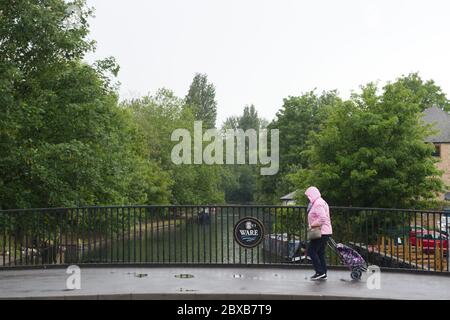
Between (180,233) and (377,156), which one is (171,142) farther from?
(180,233)

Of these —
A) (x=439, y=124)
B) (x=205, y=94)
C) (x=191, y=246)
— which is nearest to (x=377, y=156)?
(x=191, y=246)

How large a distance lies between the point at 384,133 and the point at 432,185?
4.10 meters

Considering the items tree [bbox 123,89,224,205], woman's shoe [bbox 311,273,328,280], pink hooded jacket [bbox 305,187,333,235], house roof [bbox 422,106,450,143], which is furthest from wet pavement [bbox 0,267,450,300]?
tree [bbox 123,89,224,205]

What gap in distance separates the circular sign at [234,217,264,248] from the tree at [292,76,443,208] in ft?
70.5

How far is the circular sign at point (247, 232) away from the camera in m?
13.1

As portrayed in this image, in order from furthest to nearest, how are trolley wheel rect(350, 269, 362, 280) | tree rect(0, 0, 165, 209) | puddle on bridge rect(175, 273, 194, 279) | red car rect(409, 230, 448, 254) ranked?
tree rect(0, 0, 165, 209), red car rect(409, 230, 448, 254), puddle on bridge rect(175, 273, 194, 279), trolley wheel rect(350, 269, 362, 280)

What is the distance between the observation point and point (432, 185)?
35438 millimetres

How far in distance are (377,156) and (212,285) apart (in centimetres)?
2536

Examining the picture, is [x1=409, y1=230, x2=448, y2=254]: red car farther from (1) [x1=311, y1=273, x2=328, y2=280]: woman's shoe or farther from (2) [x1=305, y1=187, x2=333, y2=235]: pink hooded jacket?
(2) [x1=305, y1=187, x2=333, y2=235]: pink hooded jacket

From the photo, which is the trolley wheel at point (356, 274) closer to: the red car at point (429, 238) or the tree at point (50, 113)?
the red car at point (429, 238)

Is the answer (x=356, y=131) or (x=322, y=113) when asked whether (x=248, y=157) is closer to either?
(x=322, y=113)

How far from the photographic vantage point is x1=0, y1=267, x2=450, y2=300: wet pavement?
10320 mm

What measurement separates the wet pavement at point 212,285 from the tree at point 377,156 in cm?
2188

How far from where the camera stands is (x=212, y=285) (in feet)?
37.1
